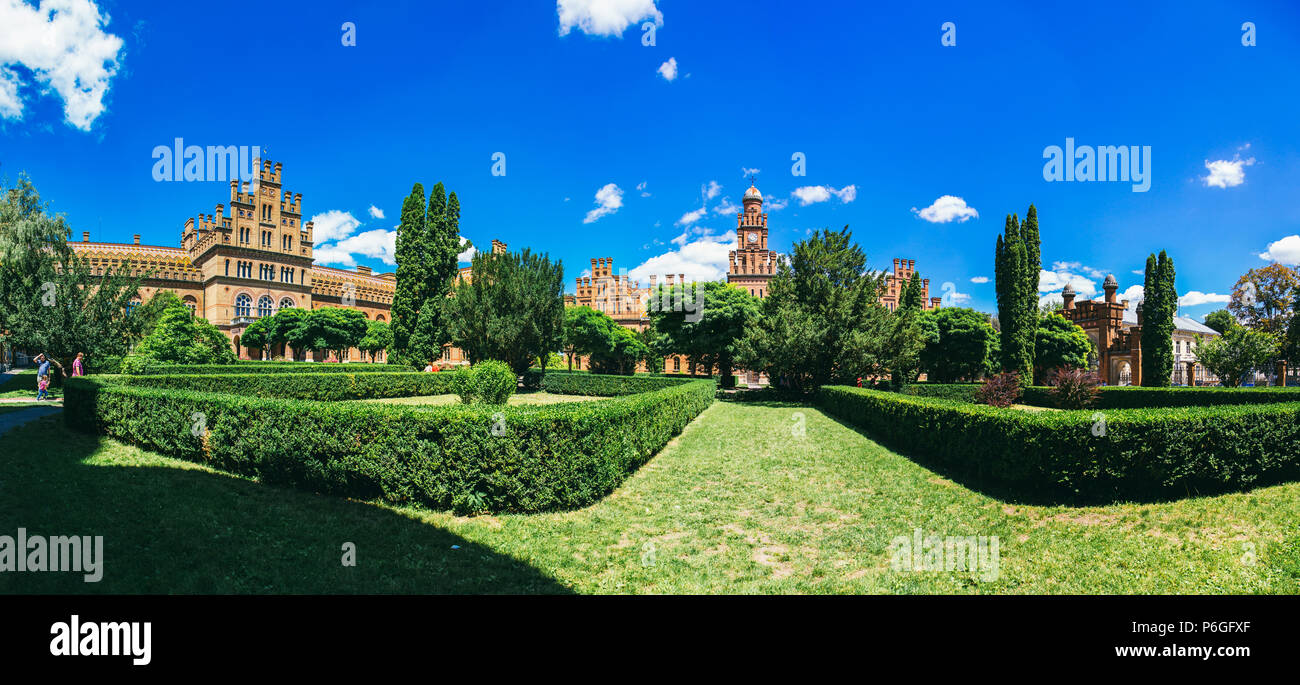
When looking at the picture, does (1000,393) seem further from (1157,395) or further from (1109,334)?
(1109,334)

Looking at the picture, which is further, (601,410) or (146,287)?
(146,287)

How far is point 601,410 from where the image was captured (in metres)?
8.19

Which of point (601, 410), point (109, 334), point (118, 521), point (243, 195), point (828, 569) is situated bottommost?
point (828, 569)

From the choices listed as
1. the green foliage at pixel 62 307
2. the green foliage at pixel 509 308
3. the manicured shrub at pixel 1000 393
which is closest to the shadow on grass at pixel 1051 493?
the manicured shrub at pixel 1000 393

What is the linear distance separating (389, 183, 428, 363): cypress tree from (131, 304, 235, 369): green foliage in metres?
10.3

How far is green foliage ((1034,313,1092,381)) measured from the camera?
117 feet

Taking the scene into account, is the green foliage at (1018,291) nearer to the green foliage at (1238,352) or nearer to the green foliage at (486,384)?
the green foliage at (1238,352)

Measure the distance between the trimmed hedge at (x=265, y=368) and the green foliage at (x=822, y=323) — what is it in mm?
21364

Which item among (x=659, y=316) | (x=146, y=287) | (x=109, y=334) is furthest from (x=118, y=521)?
(x=146, y=287)

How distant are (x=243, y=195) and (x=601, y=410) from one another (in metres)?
65.1

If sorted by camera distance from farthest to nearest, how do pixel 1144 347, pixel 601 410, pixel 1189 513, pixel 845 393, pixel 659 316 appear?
pixel 659 316
pixel 1144 347
pixel 845 393
pixel 601 410
pixel 1189 513

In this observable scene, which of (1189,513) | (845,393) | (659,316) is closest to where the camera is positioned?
(1189,513)

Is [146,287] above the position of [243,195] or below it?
below

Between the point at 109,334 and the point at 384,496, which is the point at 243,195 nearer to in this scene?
the point at 109,334
